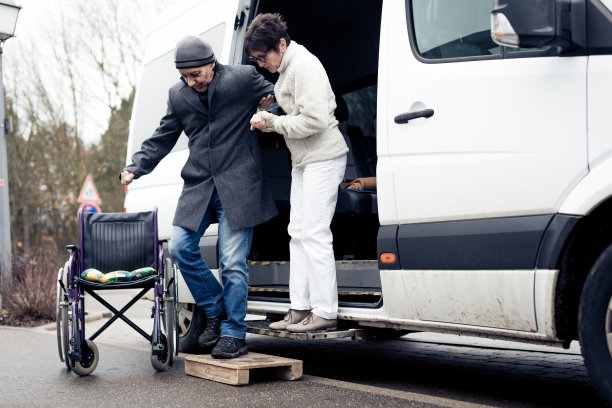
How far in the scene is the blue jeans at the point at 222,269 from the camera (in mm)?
4566

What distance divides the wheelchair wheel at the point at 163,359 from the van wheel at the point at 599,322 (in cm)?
266

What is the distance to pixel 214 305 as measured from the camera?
4.93 metres

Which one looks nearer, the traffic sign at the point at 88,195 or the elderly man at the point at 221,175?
the elderly man at the point at 221,175

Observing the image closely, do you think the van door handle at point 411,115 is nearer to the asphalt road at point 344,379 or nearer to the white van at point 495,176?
the white van at point 495,176

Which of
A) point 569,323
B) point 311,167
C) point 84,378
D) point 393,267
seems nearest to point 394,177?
point 393,267

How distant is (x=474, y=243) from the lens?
11.1ft

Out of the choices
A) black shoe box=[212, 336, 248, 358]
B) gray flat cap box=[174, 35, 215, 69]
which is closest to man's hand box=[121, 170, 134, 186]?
gray flat cap box=[174, 35, 215, 69]

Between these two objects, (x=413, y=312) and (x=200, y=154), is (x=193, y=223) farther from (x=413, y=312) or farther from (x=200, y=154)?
(x=413, y=312)

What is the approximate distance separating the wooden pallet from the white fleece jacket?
115cm

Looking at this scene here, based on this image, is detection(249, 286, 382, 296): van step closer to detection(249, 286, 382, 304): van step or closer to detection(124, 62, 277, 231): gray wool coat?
detection(249, 286, 382, 304): van step

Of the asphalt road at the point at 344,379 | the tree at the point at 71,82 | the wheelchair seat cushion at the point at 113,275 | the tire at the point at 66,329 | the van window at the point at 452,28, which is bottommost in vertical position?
the asphalt road at the point at 344,379

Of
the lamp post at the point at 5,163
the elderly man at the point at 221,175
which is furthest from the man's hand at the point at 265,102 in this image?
the lamp post at the point at 5,163

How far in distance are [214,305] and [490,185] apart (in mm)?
2246

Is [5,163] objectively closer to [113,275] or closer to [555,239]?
[113,275]
